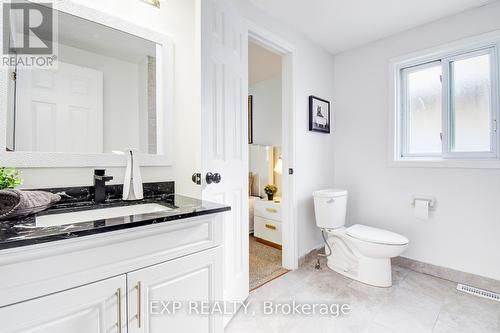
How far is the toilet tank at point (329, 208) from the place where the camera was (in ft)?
7.21

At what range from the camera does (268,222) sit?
2.85m

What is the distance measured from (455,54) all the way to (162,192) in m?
2.70

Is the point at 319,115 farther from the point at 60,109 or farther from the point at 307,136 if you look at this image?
the point at 60,109

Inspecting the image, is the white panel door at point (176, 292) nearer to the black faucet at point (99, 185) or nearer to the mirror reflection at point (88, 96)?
the black faucet at point (99, 185)

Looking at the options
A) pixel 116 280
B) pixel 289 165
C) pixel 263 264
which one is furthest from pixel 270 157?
pixel 116 280

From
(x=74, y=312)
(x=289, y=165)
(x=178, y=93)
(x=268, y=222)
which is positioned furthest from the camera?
(x=268, y=222)

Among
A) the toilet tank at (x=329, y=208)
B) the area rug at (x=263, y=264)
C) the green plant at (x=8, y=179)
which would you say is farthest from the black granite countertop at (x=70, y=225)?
the toilet tank at (x=329, y=208)

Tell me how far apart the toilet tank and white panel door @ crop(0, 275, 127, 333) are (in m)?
1.82

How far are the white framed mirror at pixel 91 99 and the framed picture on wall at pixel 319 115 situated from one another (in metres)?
1.45

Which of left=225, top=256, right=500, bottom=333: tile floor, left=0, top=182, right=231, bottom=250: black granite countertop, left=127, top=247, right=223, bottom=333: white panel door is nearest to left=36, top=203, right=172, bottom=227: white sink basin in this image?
left=0, top=182, right=231, bottom=250: black granite countertop

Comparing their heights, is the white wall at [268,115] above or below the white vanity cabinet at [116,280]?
above

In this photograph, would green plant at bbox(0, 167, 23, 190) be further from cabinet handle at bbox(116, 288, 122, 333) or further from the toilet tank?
the toilet tank

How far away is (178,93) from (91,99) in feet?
1.56

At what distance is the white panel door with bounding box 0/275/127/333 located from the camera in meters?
0.60
